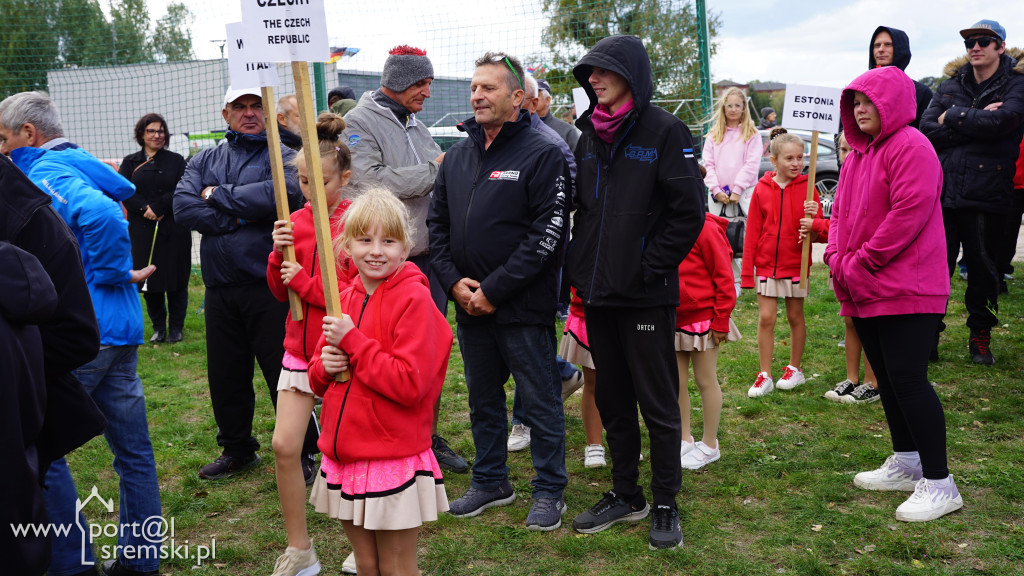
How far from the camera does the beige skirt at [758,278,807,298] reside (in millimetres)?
5984

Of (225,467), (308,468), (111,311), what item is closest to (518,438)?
(308,468)

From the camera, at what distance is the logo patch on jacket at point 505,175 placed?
158 inches

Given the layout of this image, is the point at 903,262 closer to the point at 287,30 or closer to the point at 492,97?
the point at 492,97

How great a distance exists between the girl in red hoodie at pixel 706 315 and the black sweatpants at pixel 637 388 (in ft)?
2.14

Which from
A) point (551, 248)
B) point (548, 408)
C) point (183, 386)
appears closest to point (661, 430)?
point (548, 408)

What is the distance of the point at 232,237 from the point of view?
443cm

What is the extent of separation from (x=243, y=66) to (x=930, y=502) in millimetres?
3612

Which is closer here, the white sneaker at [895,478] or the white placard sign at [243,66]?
the white placard sign at [243,66]

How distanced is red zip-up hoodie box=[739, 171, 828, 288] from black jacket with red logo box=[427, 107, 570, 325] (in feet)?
8.09

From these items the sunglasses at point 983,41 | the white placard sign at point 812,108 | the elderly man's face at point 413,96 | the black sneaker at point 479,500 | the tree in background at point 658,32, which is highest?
the tree in background at point 658,32

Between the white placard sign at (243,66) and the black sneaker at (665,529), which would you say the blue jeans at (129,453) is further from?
the black sneaker at (665,529)

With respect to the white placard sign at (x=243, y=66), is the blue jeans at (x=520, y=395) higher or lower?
lower

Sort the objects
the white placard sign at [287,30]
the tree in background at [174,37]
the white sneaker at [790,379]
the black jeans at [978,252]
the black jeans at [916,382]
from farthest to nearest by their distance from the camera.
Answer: the tree in background at [174,37], the black jeans at [978,252], the white sneaker at [790,379], the black jeans at [916,382], the white placard sign at [287,30]

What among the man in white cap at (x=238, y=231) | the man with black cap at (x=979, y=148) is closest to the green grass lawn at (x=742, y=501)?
the man with black cap at (x=979, y=148)
